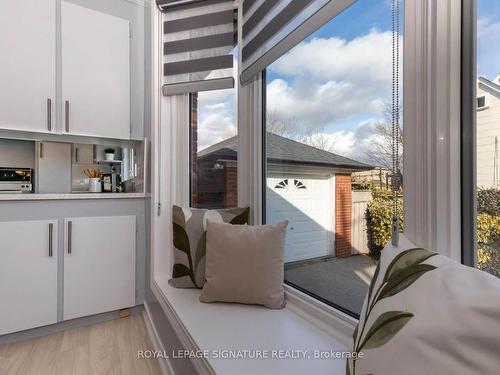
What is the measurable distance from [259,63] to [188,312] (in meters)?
1.21

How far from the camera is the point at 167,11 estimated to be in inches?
74.9

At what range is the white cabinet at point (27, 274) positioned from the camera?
71.4 inches

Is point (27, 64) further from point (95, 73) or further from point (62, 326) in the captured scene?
point (62, 326)

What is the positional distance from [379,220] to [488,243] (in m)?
0.32

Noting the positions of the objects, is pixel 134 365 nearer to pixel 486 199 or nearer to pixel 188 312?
pixel 188 312

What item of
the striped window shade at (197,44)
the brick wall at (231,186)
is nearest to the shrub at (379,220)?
the brick wall at (231,186)

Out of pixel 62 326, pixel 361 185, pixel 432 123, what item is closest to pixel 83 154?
pixel 62 326

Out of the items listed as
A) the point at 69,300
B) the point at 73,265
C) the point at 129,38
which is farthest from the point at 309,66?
the point at 69,300

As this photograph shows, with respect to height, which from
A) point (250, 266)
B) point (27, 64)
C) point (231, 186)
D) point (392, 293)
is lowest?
point (250, 266)

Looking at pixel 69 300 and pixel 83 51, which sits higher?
pixel 83 51

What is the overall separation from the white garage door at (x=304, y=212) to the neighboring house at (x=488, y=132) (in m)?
0.54

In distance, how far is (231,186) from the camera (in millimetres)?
1784

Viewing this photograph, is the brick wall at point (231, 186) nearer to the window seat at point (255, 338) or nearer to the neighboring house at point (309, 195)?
the neighboring house at point (309, 195)

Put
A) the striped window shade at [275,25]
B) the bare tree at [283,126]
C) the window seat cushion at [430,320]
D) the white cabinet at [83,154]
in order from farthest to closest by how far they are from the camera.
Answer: the white cabinet at [83,154]
the bare tree at [283,126]
the striped window shade at [275,25]
the window seat cushion at [430,320]
